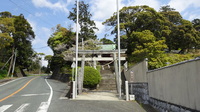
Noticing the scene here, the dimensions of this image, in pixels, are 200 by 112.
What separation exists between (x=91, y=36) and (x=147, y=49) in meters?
13.3

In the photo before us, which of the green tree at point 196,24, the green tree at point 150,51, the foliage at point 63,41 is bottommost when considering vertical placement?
the green tree at point 150,51

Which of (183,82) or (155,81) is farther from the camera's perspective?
(155,81)

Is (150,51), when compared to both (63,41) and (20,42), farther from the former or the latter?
(20,42)

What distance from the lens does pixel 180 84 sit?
4.50m

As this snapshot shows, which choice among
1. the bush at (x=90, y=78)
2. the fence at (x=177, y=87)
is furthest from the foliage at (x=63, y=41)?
the fence at (x=177, y=87)

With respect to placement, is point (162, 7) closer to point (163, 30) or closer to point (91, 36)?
point (163, 30)

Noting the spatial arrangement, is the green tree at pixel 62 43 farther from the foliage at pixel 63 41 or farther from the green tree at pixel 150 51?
the green tree at pixel 150 51

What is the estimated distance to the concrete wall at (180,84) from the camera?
3.76 m

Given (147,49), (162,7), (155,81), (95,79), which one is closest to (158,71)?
(155,81)

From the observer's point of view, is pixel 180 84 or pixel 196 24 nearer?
pixel 180 84

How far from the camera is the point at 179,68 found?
4.55m

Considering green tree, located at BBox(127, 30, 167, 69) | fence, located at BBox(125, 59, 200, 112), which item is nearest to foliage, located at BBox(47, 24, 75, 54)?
green tree, located at BBox(127, 30, 167, 69)

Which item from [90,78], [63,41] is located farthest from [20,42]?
[90,78]

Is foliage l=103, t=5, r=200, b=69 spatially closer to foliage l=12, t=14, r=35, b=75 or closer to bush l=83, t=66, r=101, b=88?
bush l=83, t=66, r=101, b=88
